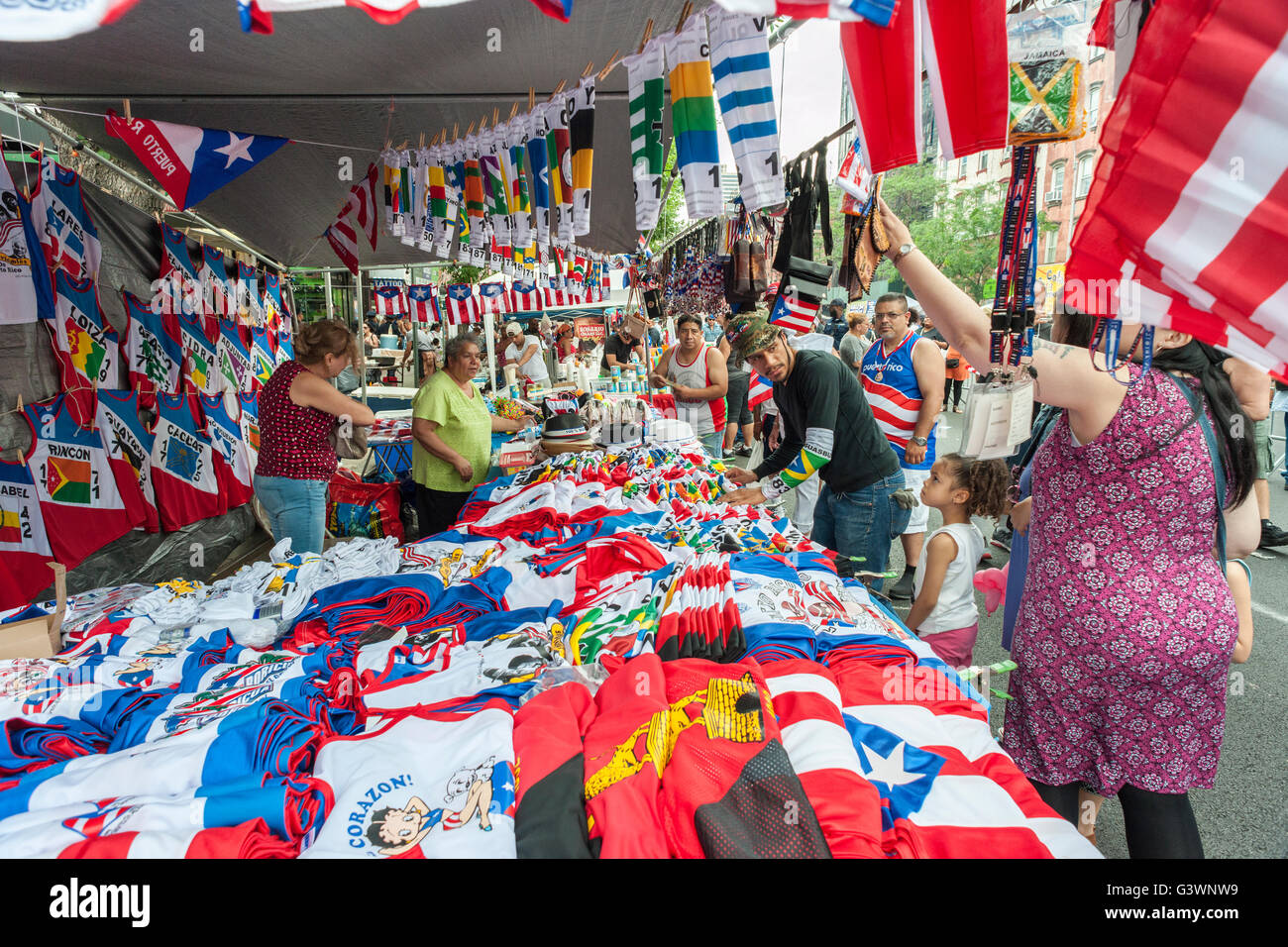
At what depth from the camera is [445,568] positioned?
286 centimetres

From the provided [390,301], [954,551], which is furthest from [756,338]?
[390,301]

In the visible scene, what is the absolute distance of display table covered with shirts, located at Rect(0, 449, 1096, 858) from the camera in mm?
1309

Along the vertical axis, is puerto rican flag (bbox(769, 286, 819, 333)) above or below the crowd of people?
above

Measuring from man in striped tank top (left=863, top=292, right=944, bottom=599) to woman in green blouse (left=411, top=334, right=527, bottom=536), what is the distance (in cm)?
→ 268

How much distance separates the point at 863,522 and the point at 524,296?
30.7 ft

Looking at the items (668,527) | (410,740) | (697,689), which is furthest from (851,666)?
(668,527)

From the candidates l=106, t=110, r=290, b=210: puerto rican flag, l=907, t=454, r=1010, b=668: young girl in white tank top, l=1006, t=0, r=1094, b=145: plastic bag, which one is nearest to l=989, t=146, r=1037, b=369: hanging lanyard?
l=1006, t=0, r=1094, b=145: plastic bag

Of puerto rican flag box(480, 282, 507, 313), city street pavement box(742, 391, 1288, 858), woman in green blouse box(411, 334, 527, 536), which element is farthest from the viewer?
puerto rican flag box(480, 282, 507, 313)

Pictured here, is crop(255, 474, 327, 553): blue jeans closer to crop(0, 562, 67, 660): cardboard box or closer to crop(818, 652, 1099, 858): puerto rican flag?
crop(0, 562, 67, 660): cardboard box

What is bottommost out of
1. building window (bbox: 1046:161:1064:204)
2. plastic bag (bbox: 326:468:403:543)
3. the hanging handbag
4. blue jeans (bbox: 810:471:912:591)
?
plastic bag (bbox: 326:468:403:543)

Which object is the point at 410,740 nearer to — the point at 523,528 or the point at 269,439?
the point at 523,528

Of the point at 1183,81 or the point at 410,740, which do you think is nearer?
the point at 1183,81
